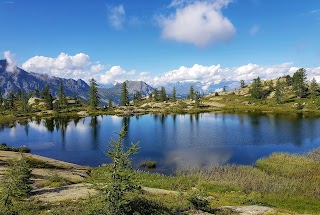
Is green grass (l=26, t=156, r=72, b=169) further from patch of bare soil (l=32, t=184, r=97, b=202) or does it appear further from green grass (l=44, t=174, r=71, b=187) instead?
patch of bare soil (l=32, t=184, r=97, b=202)

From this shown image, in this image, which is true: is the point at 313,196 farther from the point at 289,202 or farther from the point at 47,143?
the point at 47,143

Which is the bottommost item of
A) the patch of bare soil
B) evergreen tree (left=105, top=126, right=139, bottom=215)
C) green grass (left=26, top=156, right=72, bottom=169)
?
green grass (left=26, top=156, right=72, bottom=169)

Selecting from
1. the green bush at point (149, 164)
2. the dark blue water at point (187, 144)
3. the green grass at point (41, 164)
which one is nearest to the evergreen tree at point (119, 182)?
the green grass at point (41, 164)

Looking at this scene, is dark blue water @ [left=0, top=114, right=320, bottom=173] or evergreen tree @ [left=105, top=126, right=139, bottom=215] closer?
evergreen tree @ [left=105, top=126, right=139, bottom=215]

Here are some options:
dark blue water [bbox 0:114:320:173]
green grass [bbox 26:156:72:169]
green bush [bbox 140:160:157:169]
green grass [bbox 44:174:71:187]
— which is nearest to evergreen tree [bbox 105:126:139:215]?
green grass [bbox 44:174:71:187]

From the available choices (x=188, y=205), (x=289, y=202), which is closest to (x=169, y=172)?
(x=289, y=202)

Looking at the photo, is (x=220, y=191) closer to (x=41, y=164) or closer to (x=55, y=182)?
(x=55, y=182)

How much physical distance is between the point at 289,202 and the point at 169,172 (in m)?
26.2

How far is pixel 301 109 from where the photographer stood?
596ft

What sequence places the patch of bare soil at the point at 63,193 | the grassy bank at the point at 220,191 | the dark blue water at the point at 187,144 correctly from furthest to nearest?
the dark blue water at the point at 187,144, the patch of bare soil at the point at 63,193, the grassy bank at the point at 220,191

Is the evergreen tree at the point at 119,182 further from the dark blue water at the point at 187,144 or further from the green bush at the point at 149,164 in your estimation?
the green bush at the point at 149,164

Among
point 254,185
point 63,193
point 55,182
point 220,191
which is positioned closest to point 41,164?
point 55,182

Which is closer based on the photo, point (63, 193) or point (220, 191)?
point (63, 193)

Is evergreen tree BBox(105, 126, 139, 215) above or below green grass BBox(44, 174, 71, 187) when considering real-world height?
above
